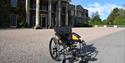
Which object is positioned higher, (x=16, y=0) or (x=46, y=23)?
(x=16, y=0)

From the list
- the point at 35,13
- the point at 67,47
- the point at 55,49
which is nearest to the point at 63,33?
the point at 67,47

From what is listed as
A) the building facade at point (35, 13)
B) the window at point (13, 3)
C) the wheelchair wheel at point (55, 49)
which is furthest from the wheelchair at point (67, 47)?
the window at point (13, 3)

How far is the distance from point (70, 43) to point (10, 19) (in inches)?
1455

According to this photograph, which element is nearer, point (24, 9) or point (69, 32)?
point (69, 32)

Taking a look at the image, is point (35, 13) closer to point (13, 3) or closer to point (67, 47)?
point (13, 3)

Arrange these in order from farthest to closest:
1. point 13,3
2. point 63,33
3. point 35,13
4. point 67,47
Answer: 1. point 35,13
2. point 13,3
3. point 63,33
4. point 67,47

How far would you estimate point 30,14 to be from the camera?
5112cm

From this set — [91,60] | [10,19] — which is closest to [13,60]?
[91,60]

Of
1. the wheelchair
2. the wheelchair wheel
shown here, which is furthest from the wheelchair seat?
the wheelchair wheel

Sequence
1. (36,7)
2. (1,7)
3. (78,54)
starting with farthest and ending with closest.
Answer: (36,7)
(1,7)
(78,54)

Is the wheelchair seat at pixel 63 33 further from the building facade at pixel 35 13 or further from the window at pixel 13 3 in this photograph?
the window at pixel 13 3

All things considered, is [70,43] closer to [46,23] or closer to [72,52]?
[72,52]

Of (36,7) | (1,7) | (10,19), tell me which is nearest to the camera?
(1,7)

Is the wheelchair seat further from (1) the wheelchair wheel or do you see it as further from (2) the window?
(2) the window
